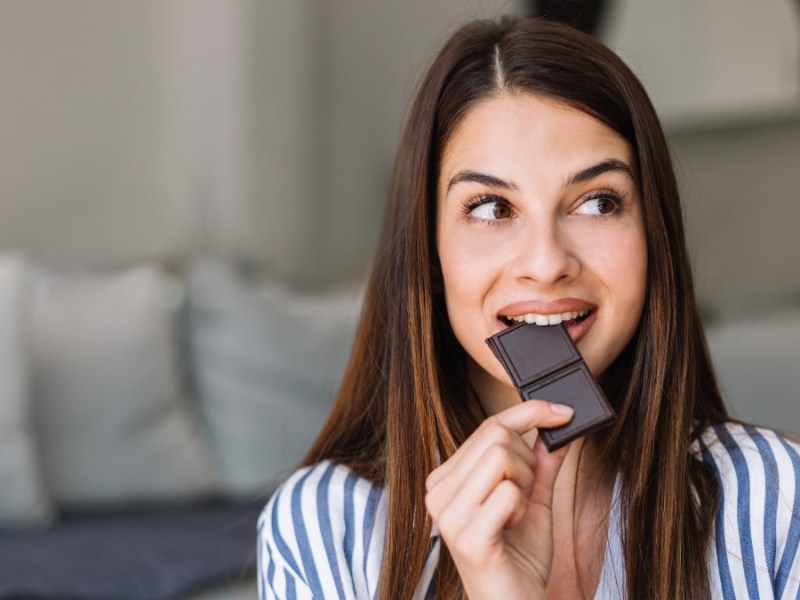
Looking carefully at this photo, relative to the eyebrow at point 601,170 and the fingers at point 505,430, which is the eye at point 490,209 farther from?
the fingers at point 505,430

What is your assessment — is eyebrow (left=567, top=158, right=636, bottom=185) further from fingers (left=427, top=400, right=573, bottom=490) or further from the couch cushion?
the couch cushion

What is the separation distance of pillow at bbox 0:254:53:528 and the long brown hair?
2.82ft

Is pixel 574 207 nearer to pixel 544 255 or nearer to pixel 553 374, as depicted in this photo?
pixel 544 255

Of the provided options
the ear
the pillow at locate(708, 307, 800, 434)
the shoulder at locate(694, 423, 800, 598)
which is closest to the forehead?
the ear

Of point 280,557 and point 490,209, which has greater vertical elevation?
point 490,209

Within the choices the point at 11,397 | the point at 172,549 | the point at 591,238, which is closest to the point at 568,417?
the point at 591,238

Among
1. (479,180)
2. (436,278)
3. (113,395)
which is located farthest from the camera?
(113,395)

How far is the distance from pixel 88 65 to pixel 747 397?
165 cm

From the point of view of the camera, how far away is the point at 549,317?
1.16m

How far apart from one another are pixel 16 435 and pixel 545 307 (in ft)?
3.86

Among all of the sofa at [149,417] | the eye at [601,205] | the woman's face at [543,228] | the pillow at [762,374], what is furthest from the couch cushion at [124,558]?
the pillow at [762,374]

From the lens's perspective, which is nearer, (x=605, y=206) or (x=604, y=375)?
(x=605, y=206)

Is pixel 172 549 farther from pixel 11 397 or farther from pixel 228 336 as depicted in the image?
pixel 228 336

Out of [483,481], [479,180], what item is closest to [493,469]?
[483,481]
